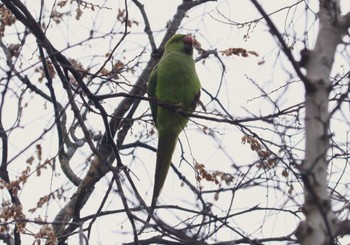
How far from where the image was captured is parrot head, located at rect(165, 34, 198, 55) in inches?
225

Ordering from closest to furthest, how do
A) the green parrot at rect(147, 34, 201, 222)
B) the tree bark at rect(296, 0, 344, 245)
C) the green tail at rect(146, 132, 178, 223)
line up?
1. the tree bark at rect(296, 0, 344, 245)
2. the green tail at rect(146, 132, 178, 223)
3. the green parrot at rect(147, 34, 201, 222)

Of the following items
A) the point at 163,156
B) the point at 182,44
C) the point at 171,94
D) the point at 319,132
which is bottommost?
the point at 319,132

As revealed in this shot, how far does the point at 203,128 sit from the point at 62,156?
2657 millimetres

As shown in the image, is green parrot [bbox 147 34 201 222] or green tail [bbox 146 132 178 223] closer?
green tail [bbox 146 132 178 223]

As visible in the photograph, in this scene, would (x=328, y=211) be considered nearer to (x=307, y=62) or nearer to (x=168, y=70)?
(x=307, y=62)

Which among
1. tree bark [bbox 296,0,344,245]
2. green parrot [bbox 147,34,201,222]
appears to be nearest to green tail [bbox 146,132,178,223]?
green parrot [bbox 147,34,201,222]

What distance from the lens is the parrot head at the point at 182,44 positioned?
5.72 metres

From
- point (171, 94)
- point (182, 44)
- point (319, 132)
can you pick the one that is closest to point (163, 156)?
point (171, 94)

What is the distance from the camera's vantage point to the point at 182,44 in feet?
19.0

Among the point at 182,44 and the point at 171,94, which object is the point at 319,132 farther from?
the point at 182,44

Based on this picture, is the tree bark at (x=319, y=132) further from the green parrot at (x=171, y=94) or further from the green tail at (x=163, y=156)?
the green parrot at (x=171, y=94)

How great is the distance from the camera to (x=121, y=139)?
645 centimetres

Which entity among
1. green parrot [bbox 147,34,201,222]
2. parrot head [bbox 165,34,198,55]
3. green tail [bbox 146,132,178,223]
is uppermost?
parrot head [bbox 165,34,198,55]

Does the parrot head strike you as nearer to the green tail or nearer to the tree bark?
the green tail
